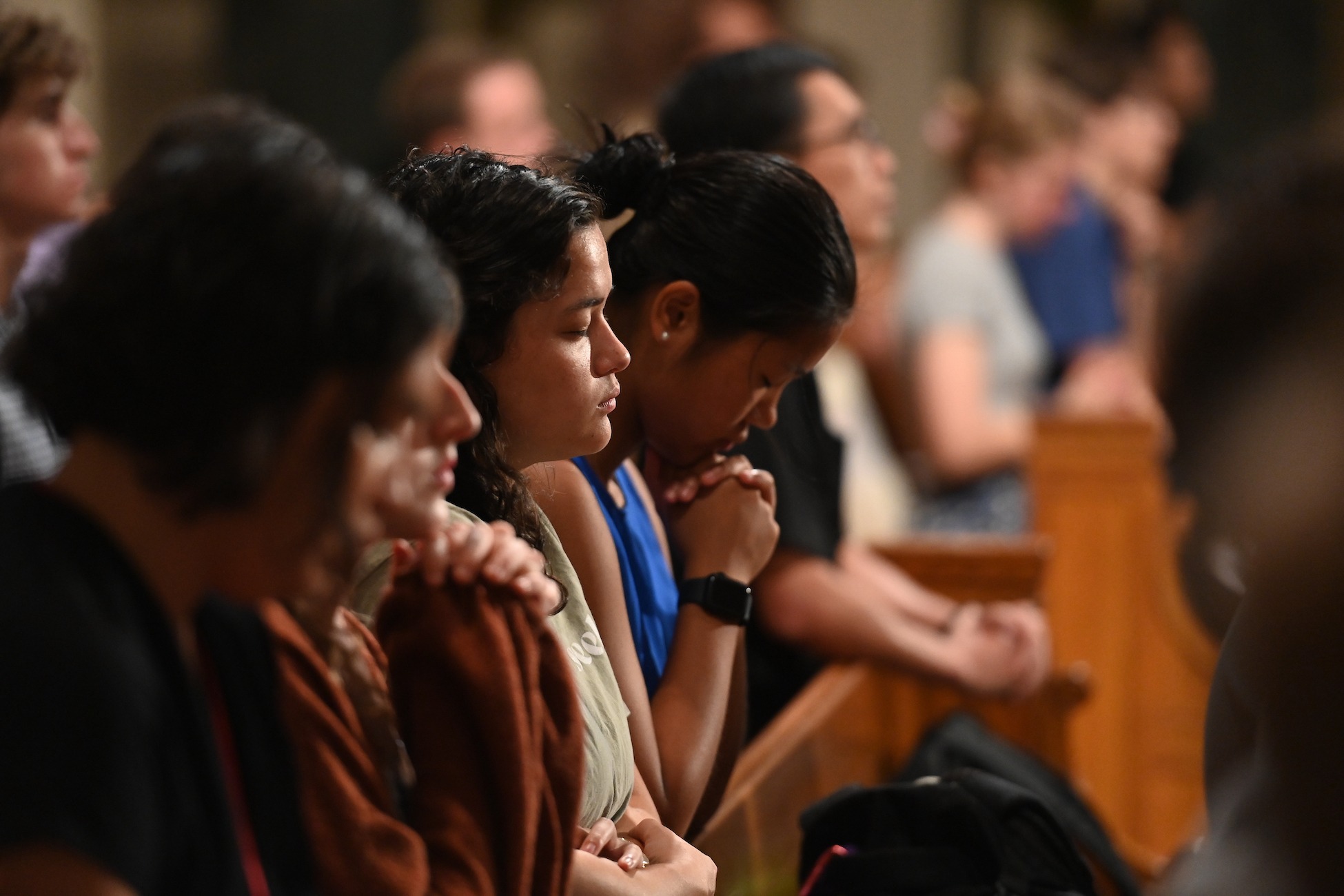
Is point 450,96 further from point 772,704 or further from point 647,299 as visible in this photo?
point 647,299

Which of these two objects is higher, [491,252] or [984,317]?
[491,252]

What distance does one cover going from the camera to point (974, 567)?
11.4 feet

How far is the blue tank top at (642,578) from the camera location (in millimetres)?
1920

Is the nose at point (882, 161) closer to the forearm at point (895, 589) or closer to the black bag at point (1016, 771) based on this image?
the forearm at point (895, 589)

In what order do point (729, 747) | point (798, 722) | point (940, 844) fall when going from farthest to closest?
point (798, 722) < point (940, 844) < point (729, 747)

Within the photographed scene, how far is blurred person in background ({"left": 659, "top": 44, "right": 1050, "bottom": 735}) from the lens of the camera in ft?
8.80

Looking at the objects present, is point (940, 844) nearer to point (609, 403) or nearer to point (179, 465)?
point (609, 403)

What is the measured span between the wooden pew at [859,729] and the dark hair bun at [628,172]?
0.80m

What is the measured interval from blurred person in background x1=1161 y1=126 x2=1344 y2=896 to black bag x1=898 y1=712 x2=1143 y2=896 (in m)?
1.11

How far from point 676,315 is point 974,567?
171 centimetres

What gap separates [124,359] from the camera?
42.4 inches

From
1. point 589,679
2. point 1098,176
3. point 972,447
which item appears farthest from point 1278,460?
point 1098,176

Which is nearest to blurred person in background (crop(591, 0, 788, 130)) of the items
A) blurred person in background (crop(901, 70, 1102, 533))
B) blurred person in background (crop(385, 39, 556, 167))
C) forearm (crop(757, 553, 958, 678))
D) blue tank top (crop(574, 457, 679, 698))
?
blurred person in background (crop(385, 39, 556, 167))

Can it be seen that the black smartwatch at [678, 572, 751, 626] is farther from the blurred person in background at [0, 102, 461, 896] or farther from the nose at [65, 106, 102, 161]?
the nose at [65, 106, 102, 161]
